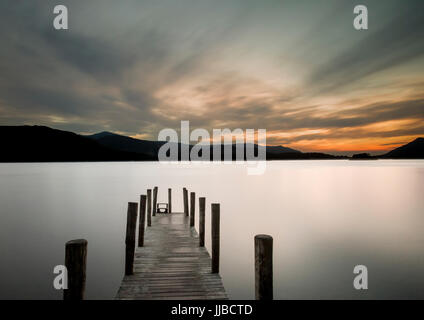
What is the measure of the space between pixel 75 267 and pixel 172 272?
145 inches

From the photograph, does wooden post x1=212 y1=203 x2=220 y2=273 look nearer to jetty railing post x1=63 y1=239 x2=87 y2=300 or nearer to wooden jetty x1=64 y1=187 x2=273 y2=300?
wooden jetty x1=64 y1=187 x2=273 y2=300

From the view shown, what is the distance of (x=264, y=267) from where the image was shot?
15.2 ft

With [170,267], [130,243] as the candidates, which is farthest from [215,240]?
[130,243]

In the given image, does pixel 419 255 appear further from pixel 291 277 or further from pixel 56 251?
pixel 56 251

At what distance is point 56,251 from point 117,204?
52.2 feet

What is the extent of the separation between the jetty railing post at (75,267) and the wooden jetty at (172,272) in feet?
6.33

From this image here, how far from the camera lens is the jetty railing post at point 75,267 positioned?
4297 mm

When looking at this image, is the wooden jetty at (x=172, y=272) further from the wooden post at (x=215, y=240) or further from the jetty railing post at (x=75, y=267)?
the jetty railing post at (x=75, y=267)

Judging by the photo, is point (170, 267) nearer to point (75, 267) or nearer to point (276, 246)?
point (75, 267)

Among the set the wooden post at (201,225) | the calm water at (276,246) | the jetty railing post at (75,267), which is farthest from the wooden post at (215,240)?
the jetty railing post at (75,267)

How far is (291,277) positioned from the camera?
12008mm
